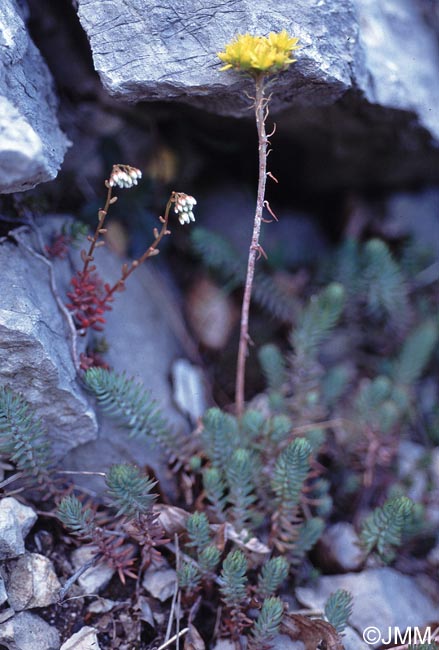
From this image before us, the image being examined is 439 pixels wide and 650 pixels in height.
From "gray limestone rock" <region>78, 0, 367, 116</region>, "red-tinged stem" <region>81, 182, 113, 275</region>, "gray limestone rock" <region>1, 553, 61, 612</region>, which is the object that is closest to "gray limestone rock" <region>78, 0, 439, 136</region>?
"gray limestone rock" <region>78, 0, 367, 116</region>

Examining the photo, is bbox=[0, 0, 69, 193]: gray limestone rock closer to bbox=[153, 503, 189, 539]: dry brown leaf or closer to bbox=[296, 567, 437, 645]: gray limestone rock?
bbox=[153, 503, 189, 539]: dry brown leaf

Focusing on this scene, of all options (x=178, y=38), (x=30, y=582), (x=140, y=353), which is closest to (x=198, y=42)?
(x=178, y=38)

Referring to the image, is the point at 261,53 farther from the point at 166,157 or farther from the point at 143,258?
the point at 166,157

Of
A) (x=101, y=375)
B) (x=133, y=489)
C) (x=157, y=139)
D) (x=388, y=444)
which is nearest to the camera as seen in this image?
(x=133, y=489)

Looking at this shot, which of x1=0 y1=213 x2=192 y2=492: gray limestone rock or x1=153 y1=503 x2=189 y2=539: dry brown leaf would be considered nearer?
x1=0 y1=213 x2=192 y2=492: gray limestone rock

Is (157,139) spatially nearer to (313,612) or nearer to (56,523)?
(56,523)

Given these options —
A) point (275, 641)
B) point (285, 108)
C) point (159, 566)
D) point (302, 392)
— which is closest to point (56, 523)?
point (159, 566)

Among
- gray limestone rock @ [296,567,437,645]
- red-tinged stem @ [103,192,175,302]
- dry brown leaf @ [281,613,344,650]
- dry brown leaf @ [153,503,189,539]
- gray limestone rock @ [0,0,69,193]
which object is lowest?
gray limestone rock @ [296,567,437,645]
